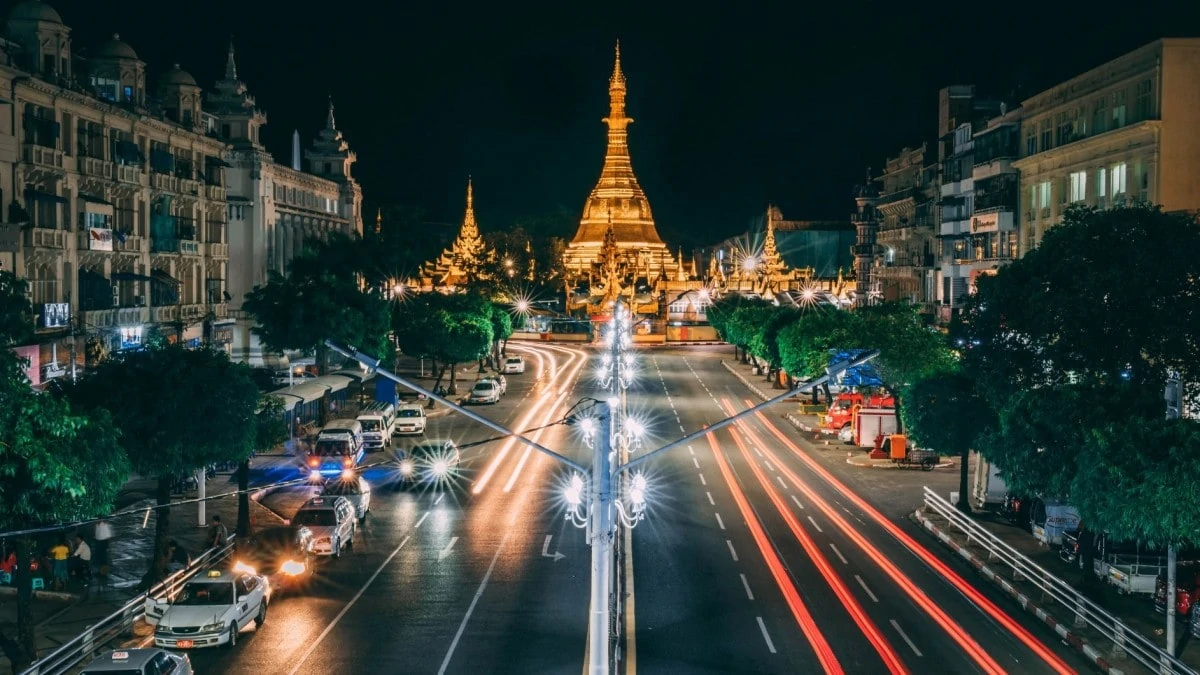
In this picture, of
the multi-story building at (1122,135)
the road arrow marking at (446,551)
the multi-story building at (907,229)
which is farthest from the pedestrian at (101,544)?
the multi-story building at (907,229)

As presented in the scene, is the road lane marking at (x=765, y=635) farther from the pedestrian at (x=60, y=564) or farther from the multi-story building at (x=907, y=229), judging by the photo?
the multi-story building at (x=907, y=229)

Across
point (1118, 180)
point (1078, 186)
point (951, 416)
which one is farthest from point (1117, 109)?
point (951, 416)

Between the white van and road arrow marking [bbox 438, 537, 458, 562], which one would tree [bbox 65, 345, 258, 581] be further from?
the white van

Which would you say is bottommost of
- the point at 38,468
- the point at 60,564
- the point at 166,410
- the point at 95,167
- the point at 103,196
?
the point at 60,564

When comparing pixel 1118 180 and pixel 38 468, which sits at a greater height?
pixel 1118 180

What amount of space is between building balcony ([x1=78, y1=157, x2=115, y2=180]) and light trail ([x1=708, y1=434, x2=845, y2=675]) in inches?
1035

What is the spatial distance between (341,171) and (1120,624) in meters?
94.4

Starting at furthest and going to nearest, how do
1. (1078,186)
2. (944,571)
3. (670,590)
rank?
(1078,186), (944,571), (670,590)

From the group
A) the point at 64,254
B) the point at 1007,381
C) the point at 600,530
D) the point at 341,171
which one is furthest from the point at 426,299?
the point at 600,530

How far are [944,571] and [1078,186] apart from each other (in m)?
28.9

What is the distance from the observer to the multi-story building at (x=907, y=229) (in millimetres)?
100562

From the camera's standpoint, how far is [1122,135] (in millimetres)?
53750

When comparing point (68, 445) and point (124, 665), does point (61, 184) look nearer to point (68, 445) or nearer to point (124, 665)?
point (68, 445)

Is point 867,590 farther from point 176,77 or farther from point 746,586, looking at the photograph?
point 176,77
